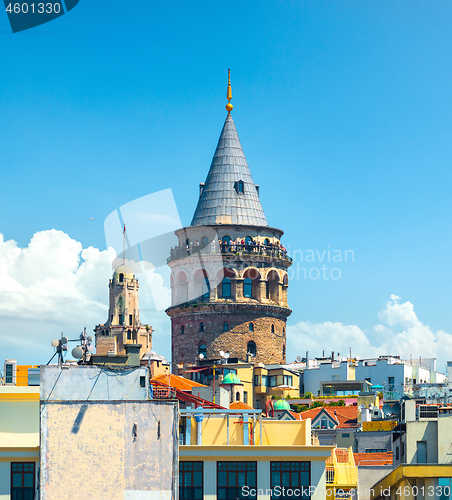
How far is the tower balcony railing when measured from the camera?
99.3 meters

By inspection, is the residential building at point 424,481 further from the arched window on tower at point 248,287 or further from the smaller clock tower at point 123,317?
the smaller clock tower at point 123,317


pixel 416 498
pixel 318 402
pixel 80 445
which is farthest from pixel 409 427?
pixel 318 402

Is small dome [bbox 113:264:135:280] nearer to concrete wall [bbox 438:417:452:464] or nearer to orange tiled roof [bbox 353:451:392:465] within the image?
orange tiled roof [bbox 353:451:392:465]

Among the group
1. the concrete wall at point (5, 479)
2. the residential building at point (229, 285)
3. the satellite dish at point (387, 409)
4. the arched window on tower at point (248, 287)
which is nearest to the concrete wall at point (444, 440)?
the concrete wall at point (5, 479)

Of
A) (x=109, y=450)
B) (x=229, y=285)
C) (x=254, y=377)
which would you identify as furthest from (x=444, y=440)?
(x=229, y=285)

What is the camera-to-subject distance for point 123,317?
152375 millimetres

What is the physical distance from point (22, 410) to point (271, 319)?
57.3 metres

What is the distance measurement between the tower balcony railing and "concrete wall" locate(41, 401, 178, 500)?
58.5 meters

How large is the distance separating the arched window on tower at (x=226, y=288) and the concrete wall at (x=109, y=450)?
5805cm

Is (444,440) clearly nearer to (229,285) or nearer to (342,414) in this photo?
(342,414)

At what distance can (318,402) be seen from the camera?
9044 cm

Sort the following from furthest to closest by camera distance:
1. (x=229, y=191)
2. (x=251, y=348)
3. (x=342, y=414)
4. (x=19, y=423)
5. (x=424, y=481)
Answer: (x=229, y=191) < (x=251, y=348) < (x=342, y=414) < (x=19, y=423) < (x=424, y=481)

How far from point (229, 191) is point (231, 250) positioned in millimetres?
5548

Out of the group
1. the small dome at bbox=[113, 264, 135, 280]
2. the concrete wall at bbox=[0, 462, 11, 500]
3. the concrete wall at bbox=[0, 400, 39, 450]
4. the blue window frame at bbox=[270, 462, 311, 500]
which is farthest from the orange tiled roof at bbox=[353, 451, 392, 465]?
the small dome at bbox=[113, 264, 135, 280]
